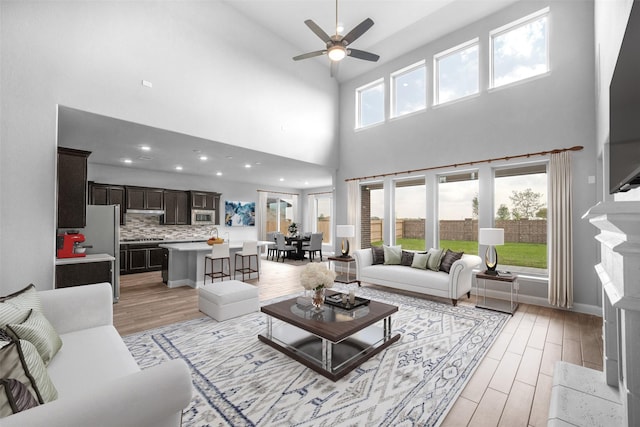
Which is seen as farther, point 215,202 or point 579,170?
point 215,202

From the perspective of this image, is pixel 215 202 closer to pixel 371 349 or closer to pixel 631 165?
pixel 371 349

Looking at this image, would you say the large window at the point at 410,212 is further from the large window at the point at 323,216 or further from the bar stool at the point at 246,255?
the large window at the point at 323,216

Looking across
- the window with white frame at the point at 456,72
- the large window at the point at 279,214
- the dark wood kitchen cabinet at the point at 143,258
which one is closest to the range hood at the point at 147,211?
the dark wood kitchen cabinet at the point at 143,258

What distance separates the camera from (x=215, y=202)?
8.79 metres

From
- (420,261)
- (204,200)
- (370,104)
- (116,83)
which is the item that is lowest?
(420,261)

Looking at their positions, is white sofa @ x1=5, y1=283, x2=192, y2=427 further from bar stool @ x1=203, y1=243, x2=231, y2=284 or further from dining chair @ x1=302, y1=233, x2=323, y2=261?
dining chair @ x1=302, y1=233, x2=323, y2=261

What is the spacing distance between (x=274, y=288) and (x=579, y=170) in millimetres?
5227

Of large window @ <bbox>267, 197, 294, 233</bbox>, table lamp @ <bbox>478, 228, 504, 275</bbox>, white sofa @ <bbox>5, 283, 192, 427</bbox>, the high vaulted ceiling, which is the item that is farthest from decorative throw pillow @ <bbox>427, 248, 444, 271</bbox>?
large window @ <bbox>267, 197, 294, 233</bbox>

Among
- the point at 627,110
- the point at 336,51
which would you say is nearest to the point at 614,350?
the point at 627,110

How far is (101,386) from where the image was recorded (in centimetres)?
106

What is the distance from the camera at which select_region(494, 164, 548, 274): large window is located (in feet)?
15.1

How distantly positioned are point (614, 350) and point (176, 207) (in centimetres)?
862

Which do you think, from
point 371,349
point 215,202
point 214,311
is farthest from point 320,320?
point 215,202

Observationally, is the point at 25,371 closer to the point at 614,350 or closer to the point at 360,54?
the point at 614,350
